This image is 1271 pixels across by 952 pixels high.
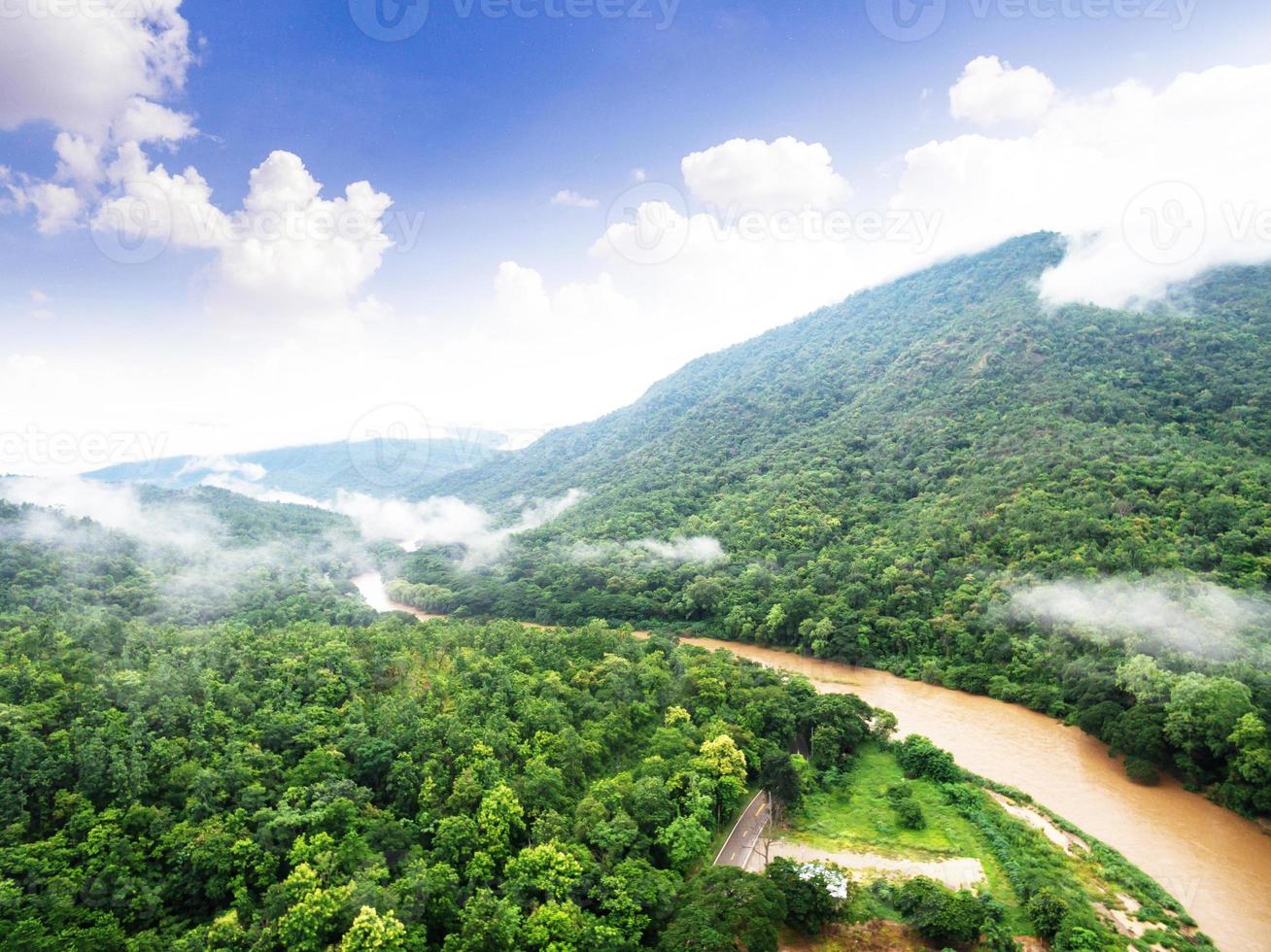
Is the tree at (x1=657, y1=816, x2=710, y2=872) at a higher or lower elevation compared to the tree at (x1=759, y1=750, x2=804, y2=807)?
higher

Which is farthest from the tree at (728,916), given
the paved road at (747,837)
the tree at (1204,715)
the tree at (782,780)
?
the tree at (1204,715)

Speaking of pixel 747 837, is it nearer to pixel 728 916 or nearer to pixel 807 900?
pixel 807 900

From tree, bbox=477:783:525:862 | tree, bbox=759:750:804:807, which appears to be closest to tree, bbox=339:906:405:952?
tree, bbox=477:783:525:862

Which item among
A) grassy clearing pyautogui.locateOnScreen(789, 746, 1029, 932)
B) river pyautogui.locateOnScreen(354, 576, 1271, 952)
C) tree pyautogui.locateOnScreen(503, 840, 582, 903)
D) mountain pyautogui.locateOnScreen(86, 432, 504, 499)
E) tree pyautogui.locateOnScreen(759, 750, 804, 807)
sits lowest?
river pyautogui.locateOnScreen(354, 576, 1271, 952)

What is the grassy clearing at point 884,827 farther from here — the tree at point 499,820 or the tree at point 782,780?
the tree at point 499,820

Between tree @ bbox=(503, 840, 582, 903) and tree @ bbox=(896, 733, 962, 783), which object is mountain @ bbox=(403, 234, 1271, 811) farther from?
tree @ bbox=(503, 840, 582, 903)

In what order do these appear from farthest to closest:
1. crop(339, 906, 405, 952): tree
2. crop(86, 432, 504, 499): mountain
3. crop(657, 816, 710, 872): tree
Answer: crop(86, 432, 504, 499): mountain
crop(657, 816, 710, 872): tree
crop(339, 906, 405, 952): tree

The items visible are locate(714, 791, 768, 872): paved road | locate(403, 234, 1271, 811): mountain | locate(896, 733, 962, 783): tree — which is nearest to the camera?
locate(714, 791, 768, 872): paved road

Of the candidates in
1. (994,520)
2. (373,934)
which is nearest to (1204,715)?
(994,520)
